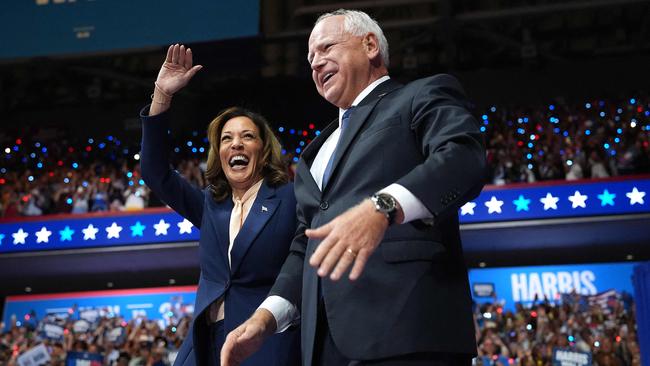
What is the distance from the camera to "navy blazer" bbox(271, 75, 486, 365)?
1378mm

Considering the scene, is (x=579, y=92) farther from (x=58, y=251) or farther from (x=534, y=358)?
(x=58, y=251)

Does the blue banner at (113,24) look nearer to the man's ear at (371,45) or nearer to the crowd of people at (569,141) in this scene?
the crowd of people at (569,141)

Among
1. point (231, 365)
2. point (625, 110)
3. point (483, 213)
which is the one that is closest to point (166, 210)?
point (483, 213)

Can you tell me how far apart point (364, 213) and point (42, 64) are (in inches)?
536

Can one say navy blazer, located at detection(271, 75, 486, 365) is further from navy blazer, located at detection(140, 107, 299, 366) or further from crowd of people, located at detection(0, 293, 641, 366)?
crowd of people, located at detection(0, 293, 641, 366)

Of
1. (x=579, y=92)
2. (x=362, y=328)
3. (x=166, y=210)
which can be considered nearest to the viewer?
(x=362, y=328)

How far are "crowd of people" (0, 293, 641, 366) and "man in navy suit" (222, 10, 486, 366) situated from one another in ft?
17.3

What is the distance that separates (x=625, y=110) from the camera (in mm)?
11508

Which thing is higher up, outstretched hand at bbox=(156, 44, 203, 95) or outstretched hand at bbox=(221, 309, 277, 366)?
outstretched hand at bbox=(156, 44, 203, 95)

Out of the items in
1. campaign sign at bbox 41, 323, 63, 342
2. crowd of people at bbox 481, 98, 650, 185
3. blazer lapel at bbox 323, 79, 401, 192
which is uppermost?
blazer lapel at bbox 323, 79, 401, 192

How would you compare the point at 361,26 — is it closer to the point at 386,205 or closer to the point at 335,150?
the point at 335,150

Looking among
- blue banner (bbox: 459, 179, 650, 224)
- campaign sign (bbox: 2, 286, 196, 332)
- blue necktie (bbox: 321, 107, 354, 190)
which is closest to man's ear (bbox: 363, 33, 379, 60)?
blue necktie (bbox: 321, 107, 354, 190)

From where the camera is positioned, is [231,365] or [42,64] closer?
[231,365]

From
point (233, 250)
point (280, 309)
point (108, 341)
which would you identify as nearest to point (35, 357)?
point (108, 341)
